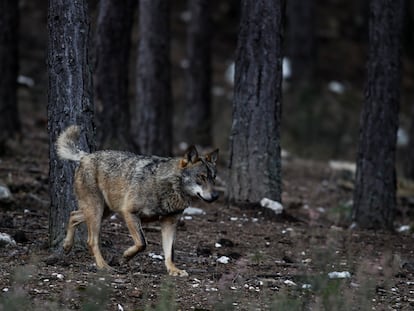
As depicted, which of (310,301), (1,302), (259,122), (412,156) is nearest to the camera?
(1,302)

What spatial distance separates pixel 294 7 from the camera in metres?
31.7

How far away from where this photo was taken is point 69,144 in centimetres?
976

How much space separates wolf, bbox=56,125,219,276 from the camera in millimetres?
9625

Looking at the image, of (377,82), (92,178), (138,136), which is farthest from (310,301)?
(138,136)

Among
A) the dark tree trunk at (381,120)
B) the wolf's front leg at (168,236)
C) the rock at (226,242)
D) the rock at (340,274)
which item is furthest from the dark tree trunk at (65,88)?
the dark tree trunk at (381,120)

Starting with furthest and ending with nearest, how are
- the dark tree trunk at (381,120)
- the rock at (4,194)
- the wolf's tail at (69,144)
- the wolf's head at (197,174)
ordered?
1. the dark tree trunk at (381,120)
2. the rock at (4,194)
3. the wolf's tail at (69,144)
4. the wolf's head at (197,174)

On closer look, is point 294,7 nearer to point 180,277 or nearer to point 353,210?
point 353,210

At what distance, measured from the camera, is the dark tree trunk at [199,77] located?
2309cm

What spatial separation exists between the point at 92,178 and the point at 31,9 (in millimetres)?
23596

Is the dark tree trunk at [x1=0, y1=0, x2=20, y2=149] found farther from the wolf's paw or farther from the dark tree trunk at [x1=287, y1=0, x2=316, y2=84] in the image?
the dark tree trunk at [x1=287, y1=0, x2=316, y2=84]

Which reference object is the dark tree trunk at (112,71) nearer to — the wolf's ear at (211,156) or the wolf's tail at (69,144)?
the wolf's tail at (69,144)

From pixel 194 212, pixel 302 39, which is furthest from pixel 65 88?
pixel 302 39

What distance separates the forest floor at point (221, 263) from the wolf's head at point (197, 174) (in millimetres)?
919

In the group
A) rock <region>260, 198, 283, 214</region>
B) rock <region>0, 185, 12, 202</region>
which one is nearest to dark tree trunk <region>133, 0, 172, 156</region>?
rock <region>260, 198, 283, 214</region>
